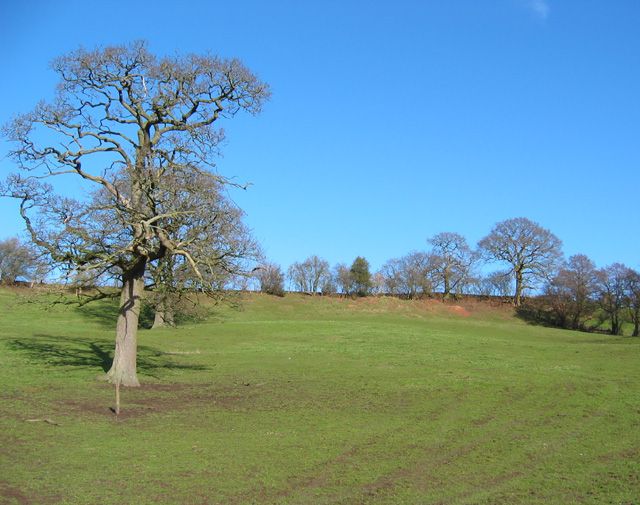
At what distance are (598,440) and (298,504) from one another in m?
8.45

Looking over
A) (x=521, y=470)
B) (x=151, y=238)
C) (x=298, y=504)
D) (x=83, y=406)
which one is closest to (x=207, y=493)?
(x=298, y=504)

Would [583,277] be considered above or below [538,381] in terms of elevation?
above

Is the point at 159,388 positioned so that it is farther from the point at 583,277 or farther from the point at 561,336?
the point at 583,277

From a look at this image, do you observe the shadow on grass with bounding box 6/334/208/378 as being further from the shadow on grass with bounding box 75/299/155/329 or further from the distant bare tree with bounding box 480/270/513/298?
the distant bare tree with bounding box 480/270/513/298

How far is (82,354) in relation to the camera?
28.8m

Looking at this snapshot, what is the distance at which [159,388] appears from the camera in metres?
21.5

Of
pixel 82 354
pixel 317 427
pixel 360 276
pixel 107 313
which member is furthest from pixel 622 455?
pixel 360 276

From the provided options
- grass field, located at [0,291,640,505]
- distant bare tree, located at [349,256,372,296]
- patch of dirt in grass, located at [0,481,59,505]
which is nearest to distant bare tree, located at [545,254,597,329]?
distant bare tree, located at [349,256,372,296]

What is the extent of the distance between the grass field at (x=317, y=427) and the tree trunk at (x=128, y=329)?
0.81 meters

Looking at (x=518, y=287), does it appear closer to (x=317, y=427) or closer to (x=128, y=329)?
(x=128, y=329)

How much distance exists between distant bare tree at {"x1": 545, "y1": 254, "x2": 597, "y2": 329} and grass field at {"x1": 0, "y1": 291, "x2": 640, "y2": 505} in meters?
41.3

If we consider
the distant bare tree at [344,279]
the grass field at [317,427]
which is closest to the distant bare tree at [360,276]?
the distant bare tree at [344,279]

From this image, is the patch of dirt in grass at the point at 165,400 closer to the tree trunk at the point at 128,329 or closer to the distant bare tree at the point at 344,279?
the tree trunk at the point at 128,329

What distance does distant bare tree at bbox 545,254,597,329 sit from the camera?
74.2 meters
